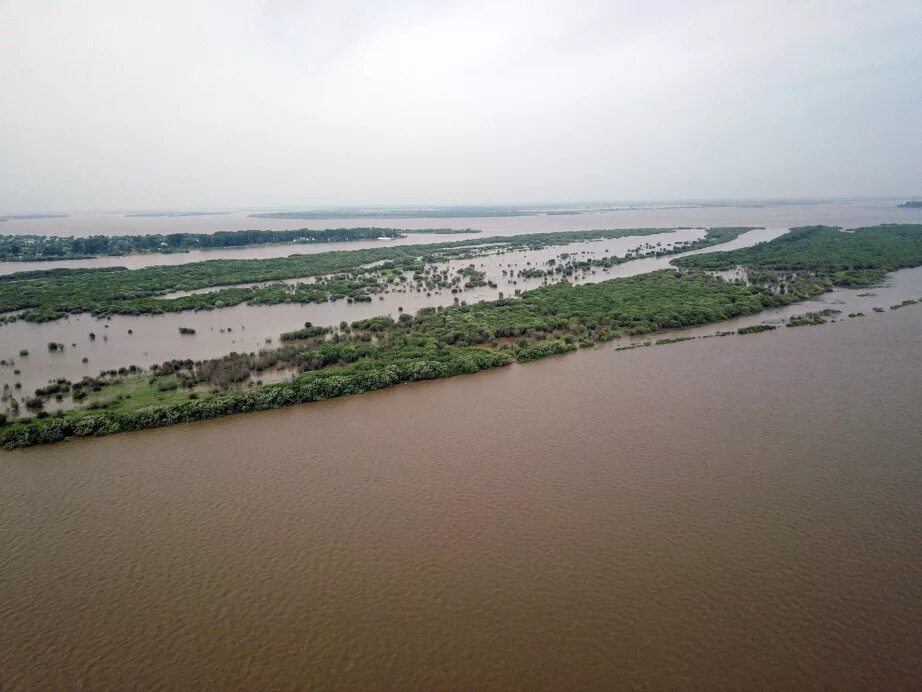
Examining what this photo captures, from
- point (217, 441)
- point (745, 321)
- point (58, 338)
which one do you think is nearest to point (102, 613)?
point (217, 441)

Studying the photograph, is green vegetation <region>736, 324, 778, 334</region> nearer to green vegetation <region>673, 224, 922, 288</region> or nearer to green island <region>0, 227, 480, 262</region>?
green vegetation <region>673, 224, 922, 288</region>

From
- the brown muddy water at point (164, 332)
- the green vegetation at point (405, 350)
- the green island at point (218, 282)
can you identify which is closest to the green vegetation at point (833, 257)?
the green vegetation at point (405, 350)

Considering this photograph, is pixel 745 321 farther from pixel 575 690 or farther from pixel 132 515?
pixel 132 515

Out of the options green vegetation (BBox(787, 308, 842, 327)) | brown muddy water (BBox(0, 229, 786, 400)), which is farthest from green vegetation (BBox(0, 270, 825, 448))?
brown muddy water (BBox(0, 229, 786, 400))

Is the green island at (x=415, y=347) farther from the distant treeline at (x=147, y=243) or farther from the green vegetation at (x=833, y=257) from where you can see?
the distant treeline at (x=147, y=243)

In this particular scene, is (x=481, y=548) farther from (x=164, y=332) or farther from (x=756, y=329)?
(x=164, y=332)
